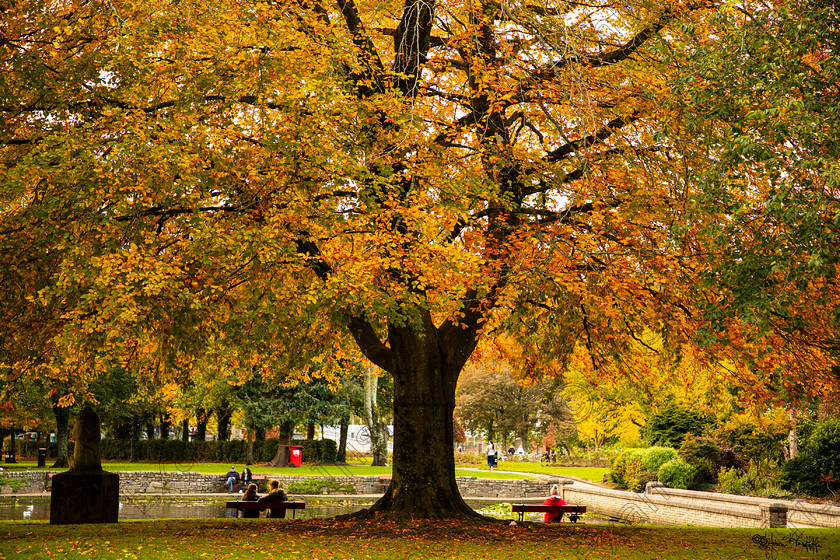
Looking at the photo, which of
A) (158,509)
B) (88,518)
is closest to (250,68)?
(88,518)

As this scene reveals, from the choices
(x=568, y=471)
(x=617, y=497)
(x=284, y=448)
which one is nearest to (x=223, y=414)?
(x=284, y=448)

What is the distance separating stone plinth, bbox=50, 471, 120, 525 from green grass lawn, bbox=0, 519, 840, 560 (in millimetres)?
507

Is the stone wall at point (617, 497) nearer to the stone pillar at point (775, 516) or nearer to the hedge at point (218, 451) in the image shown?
the stone pillar at point (775, 516)

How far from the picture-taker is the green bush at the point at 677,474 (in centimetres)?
2498

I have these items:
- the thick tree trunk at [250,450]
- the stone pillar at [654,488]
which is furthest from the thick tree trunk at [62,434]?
the stone pillar at [654,488]

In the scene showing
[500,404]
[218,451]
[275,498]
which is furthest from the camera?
[500,404]

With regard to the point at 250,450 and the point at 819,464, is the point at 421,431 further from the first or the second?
the point at 250,450

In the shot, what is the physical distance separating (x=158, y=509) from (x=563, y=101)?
18.4m

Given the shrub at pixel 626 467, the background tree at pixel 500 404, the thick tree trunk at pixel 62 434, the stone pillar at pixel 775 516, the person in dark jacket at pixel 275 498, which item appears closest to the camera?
the person in dark jacket at pixel 275 498

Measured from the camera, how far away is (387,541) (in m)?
11.4

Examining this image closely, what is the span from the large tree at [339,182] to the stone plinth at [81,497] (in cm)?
255

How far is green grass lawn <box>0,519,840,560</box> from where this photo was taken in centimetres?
1013

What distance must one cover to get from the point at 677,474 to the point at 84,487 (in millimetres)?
18435

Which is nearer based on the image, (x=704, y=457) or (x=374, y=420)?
(x=704, y=457)
